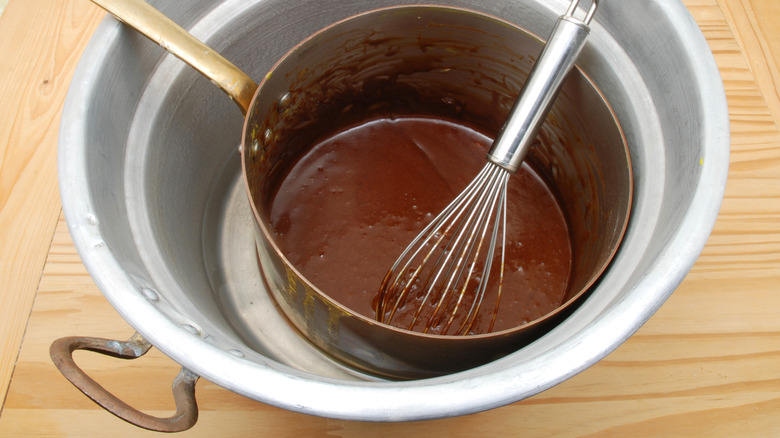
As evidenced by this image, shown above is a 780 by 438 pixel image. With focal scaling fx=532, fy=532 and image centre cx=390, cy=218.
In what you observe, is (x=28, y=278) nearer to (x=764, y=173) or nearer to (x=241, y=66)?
(x=241, y=66)

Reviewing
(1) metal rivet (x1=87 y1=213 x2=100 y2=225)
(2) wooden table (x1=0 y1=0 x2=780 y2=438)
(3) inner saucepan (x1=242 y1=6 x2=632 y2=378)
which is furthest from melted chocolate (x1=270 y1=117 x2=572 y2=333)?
(1) metal rivet (x1=87 y1=213 x2=100 y2=225)

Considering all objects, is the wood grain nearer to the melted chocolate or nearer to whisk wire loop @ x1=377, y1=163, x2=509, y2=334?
the melted chocolate

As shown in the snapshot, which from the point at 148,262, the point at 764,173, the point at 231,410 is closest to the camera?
the point at 148,262

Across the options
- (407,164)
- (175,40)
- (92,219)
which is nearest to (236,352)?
(92,219)

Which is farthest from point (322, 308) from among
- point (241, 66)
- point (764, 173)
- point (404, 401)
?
point (764, 173)

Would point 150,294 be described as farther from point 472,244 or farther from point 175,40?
point 472,244

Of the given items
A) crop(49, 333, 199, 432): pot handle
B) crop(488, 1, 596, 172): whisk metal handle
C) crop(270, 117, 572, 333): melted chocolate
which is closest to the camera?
crop(49, 333, 199, 432): pot handle
